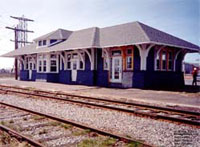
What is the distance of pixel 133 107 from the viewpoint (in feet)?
30.4

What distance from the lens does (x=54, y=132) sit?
222 inches

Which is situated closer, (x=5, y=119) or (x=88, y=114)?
(x=5, y=119)

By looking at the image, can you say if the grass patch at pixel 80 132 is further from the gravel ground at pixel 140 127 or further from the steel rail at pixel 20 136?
the steel rail at pixel 20 136

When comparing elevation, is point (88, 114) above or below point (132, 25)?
below

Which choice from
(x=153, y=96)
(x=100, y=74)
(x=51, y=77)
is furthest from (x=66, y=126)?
(x=51, y=77)

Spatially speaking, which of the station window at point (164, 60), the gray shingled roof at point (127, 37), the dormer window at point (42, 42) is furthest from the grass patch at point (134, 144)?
the dormer window at point (42, 42)

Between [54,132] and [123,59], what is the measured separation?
1345 centimetres

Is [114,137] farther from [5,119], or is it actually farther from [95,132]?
[5,119]

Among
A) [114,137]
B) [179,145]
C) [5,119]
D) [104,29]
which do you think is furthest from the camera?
[104,29]

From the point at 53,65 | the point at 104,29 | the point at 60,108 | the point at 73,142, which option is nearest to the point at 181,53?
the point at 104,29

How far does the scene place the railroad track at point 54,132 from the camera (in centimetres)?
481

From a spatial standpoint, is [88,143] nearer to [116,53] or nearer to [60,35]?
[116,53]

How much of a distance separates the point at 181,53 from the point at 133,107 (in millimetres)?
14155

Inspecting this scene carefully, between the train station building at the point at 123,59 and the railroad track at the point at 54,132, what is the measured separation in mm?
10986
